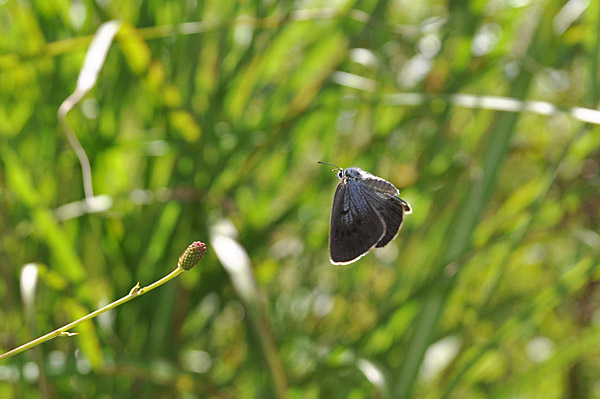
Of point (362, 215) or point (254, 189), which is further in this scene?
point (254, 189)

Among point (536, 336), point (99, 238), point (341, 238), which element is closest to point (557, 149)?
point (536, 336)

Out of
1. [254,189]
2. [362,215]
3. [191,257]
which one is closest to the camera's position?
[191,257]

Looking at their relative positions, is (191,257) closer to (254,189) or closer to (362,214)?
(362,214)

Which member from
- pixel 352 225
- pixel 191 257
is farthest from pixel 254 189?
pixel 191 257

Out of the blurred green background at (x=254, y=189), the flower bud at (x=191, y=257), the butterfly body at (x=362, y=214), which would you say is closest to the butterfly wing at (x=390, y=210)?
the butterfly body at (x=362, y=214)

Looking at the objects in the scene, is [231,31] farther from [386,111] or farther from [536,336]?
[536,336]

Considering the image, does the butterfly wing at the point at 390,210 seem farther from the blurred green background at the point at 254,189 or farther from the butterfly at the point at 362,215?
the blurred green background at the point at 254,189

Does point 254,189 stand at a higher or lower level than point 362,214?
higher
